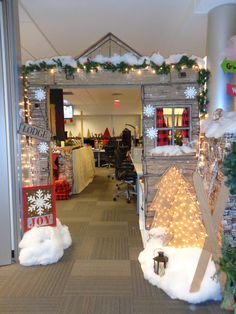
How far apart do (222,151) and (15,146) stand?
200 cm

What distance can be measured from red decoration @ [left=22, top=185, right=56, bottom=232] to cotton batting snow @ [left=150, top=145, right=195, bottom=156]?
4.40 ft

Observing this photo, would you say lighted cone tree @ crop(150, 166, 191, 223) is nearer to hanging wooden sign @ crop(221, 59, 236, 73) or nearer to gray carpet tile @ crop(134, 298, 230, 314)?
gray carpet tile @ crop(134, 298, 230, 314)

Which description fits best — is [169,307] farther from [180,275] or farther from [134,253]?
[134,253]

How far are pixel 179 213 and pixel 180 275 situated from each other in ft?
1.90

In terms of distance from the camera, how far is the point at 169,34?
355 cm

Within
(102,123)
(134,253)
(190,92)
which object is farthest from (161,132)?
(102,123)

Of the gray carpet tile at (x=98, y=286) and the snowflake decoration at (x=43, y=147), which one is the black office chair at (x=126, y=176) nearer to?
the snowflake decoration at (x=43, y=147)

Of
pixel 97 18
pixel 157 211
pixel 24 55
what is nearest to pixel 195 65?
pixel 97 18

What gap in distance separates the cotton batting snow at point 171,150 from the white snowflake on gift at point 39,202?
54.0 inches

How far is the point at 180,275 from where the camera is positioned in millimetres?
2170

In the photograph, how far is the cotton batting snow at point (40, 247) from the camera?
264cm

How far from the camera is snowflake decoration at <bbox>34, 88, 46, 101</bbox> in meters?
3.12

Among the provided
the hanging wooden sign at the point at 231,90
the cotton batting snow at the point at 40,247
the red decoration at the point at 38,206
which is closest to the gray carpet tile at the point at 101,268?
the cotton batting snow at the point at 40,247

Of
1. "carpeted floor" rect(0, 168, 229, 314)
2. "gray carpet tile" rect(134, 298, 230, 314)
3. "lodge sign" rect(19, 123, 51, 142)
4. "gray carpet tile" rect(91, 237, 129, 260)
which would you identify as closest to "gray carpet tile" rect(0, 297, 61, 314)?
"carpeted floor" rect(0, 168, 229, 314)
